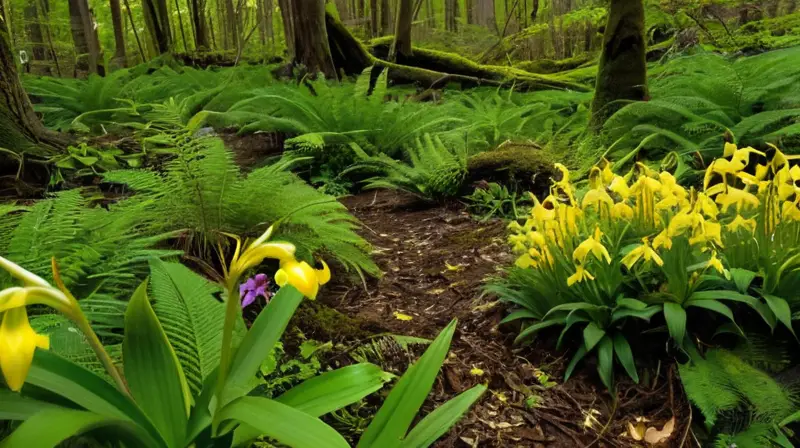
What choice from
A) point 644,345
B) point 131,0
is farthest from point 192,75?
point 131,0

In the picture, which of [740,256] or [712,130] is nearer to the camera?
[740,256]

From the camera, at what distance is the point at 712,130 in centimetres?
352

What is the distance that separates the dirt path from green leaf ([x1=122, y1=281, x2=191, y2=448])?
91 centimetres

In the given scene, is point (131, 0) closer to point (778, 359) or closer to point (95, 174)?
point (95, 174)

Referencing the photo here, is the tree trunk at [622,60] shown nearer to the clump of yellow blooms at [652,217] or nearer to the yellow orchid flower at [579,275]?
the clump of yellow blooms at [652,217]

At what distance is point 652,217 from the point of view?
2.13 meters

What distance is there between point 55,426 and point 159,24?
11598mm

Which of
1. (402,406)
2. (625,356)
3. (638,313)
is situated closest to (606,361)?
(625,356)

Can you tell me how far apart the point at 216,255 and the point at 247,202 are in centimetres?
28

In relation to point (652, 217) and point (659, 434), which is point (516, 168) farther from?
point (659, 434)

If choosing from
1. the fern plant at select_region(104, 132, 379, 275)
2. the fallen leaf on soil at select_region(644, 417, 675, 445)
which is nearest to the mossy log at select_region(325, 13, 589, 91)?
the fern plant at select_region(104, 132, 379, 275)

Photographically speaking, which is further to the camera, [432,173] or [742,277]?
[432,173]

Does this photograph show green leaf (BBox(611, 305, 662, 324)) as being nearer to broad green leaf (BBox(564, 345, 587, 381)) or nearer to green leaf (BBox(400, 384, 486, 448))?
broad green leaf (BBox(564, 345, 587, 381))

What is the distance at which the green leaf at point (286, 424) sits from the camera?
0.90 m
